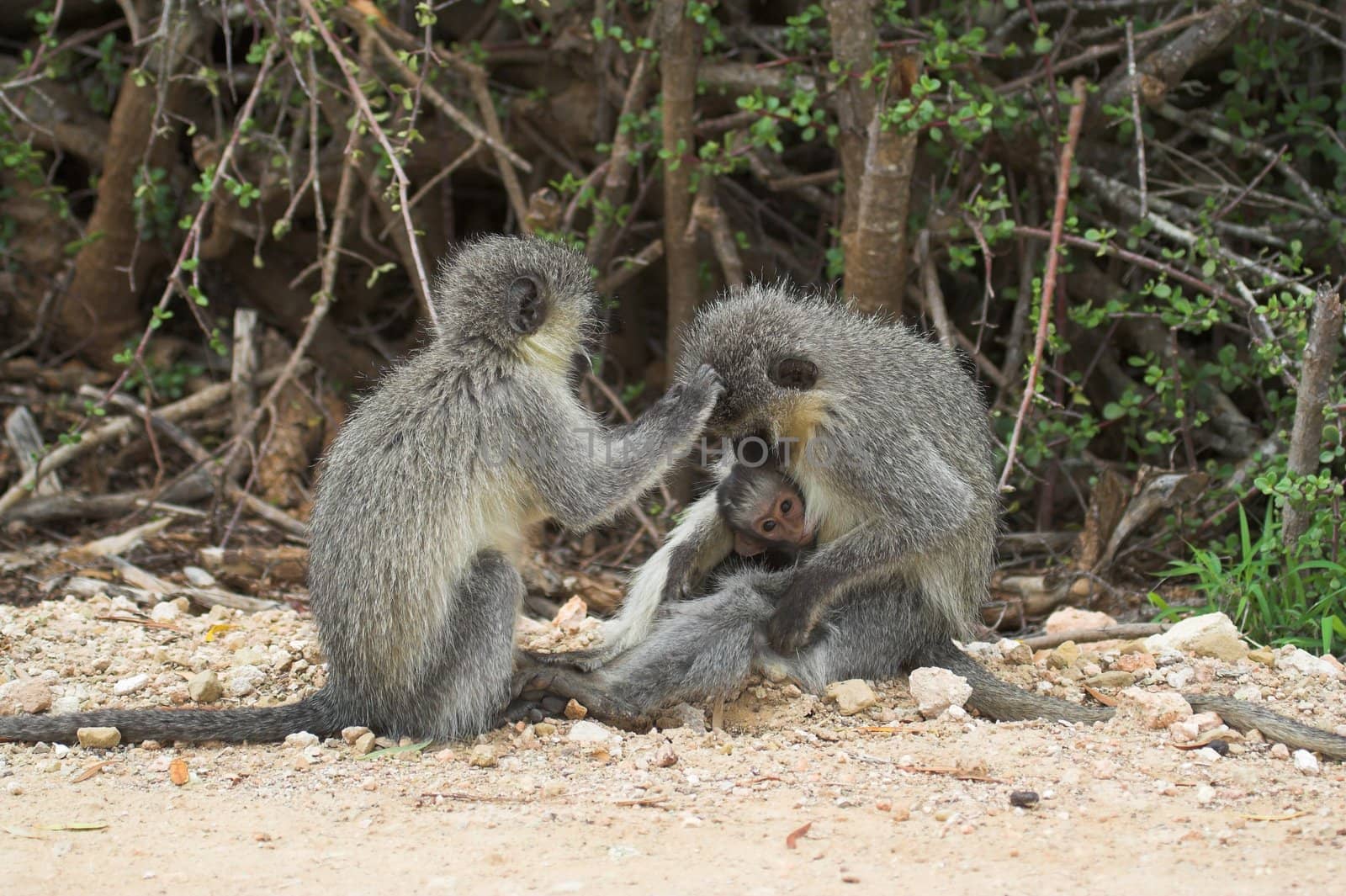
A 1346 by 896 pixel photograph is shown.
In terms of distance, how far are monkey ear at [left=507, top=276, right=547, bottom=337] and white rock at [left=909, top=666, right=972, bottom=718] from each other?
1857 mm

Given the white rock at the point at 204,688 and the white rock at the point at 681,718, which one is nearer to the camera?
the white rock at the point at 681,718

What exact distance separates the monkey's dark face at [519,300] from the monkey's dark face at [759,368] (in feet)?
1.72

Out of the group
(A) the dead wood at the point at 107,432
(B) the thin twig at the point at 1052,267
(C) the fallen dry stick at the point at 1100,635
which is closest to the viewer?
(B) the thin twig at the point at 1052,267

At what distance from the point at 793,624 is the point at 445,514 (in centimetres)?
129

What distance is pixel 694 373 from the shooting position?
16.5 ft

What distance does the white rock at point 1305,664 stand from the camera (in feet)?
16.4

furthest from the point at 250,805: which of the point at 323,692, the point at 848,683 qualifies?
the point at 848,683

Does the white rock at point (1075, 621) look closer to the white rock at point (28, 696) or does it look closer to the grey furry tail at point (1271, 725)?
the grey furry tail at point (1271, 725)

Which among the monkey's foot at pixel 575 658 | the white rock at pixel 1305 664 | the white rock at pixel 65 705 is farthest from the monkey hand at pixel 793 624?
the white rock at pixel 65 705

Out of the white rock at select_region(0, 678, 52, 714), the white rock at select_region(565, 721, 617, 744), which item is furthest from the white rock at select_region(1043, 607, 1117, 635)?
the white rock at select_region(0, 678, 52, 714)

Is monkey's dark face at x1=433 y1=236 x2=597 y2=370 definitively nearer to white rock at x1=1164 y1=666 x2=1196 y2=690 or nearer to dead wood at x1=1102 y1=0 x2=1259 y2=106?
white rock at x1=1164 y1=666 x2=1196 y2=690

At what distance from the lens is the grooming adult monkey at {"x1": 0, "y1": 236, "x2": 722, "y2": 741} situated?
4.42 metres

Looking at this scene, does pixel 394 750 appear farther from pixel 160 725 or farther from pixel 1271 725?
pixel 1271 725

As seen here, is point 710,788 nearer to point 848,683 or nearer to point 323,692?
point 848,683
